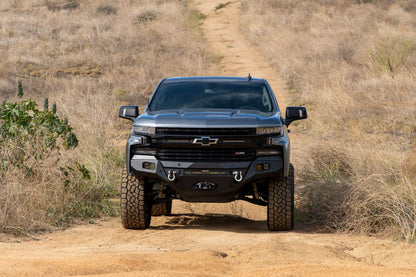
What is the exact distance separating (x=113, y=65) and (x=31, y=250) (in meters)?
19.1

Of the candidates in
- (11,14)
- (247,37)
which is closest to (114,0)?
(11,14)

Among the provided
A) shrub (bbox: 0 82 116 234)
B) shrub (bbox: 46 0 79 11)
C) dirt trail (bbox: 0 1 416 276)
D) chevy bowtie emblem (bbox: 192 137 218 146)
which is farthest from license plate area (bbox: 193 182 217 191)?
shrub (bbox: 46 0 79 11)

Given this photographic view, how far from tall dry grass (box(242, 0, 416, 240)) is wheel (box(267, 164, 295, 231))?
2.64ft

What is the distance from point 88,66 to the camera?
80.5 feet

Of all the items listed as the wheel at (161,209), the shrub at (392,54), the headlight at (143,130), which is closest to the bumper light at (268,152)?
the headlight at (143,130)

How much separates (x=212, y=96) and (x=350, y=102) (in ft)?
25.5

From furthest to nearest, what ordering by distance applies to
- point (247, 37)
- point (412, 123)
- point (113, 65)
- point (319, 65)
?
point (247, 37) → point (113, 65) → point (319, 65) → point (412, 123)

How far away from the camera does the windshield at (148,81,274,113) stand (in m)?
8.02

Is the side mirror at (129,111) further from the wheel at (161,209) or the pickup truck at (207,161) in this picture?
the wheel at (161,209)

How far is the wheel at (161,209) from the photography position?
880 centimetres

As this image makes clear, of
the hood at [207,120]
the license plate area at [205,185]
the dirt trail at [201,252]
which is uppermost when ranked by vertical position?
the hood at [207,120]

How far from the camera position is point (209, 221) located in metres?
8.67

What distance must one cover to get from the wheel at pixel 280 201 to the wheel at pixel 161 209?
2.05m

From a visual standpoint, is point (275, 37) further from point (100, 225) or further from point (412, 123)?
point (100, 225)
